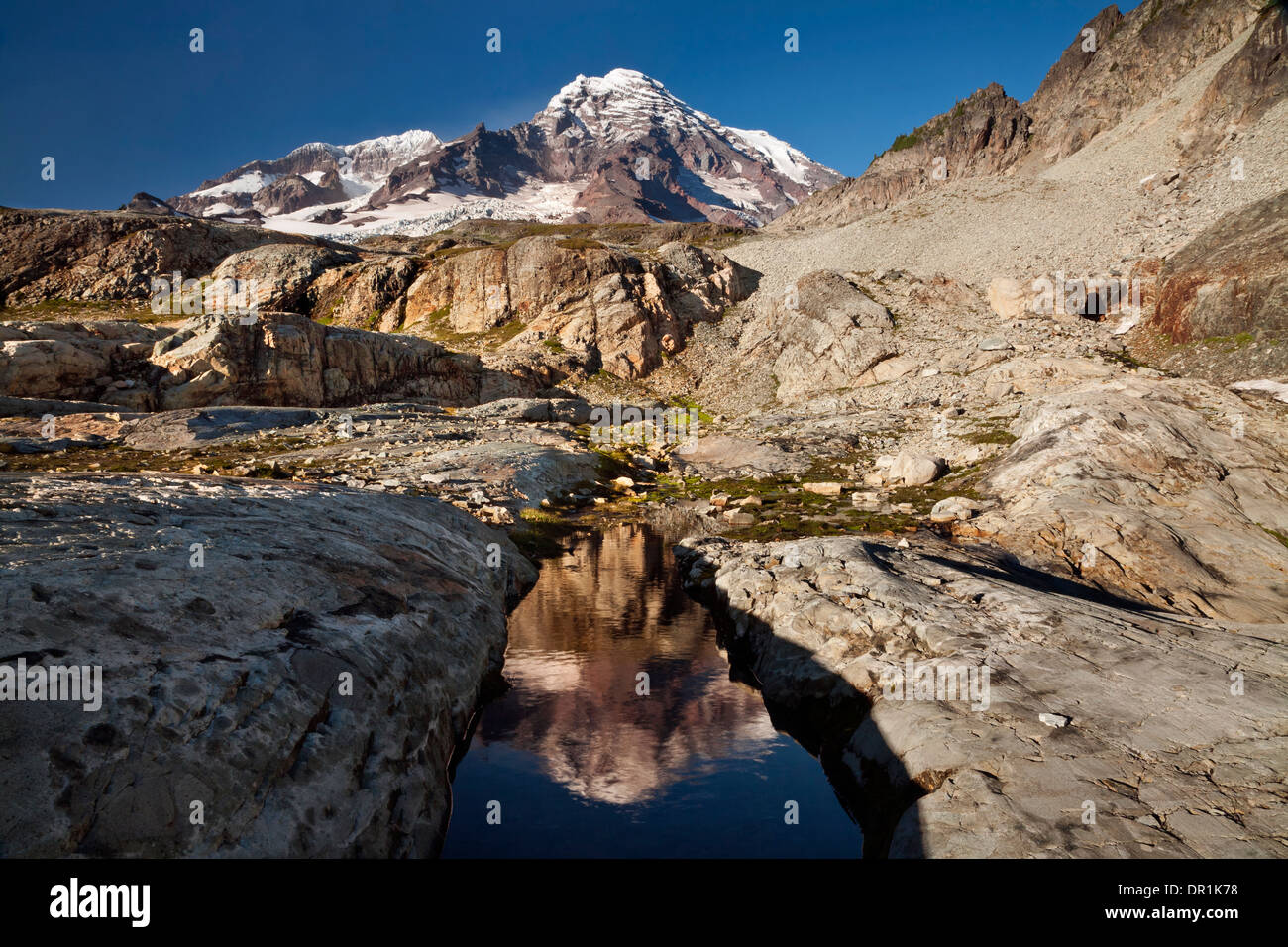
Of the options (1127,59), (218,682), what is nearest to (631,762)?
(218,682)

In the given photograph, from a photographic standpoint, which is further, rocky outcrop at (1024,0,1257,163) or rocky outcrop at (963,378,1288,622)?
rocky outcrop at (1024,0,1257,163)

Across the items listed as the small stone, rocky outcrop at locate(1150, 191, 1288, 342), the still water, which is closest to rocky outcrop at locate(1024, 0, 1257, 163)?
rocky outcrop at locate(1150, 191, 1288, 342)

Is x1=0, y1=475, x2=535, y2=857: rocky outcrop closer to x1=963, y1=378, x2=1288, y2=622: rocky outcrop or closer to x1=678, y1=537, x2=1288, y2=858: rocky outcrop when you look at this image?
x1=678, y1=537, x2=1288, y2=858: rocky outcrop

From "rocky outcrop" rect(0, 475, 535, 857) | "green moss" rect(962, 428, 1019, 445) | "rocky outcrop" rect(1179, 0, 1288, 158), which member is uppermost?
"rocky outcrop" rect(1179, 0, 1288, 158)

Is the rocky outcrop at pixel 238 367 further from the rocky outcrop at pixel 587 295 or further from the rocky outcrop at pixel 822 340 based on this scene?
the rocky outcrop at pixel 822 340

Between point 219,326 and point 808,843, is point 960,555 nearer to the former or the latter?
point 808,843

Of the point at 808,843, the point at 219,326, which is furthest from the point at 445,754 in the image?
the point at 219,326
